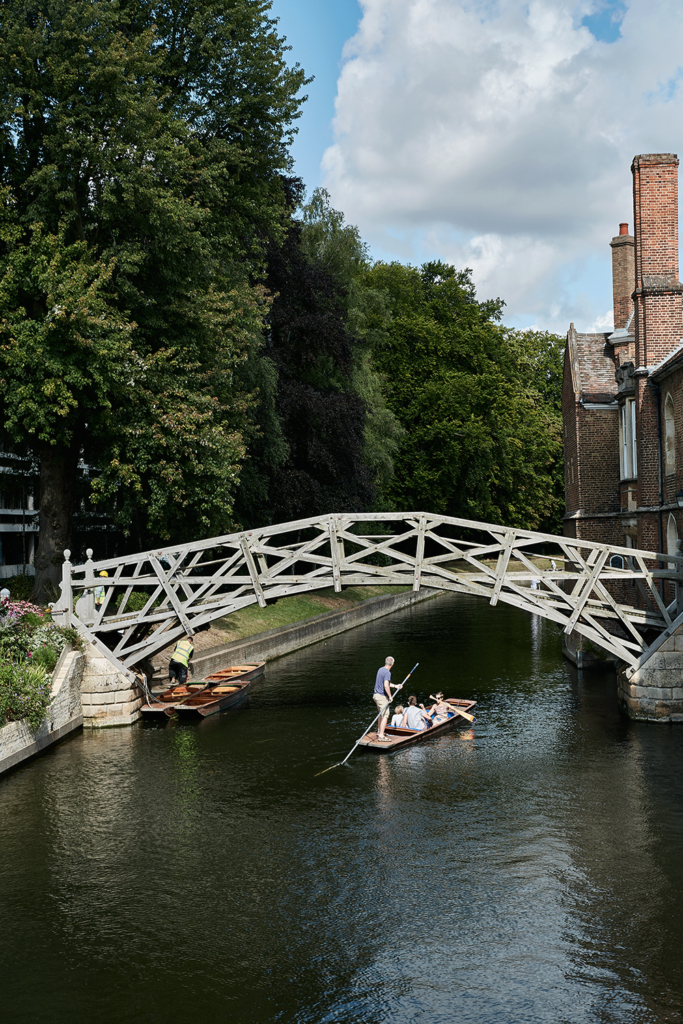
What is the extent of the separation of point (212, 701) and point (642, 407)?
43.8 ft

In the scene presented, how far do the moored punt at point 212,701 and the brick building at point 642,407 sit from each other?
11.3 metres

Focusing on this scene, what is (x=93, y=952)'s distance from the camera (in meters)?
9.88

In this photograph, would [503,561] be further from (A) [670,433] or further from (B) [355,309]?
(B) [355,309]

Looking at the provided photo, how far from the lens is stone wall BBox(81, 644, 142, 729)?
20.2 metres

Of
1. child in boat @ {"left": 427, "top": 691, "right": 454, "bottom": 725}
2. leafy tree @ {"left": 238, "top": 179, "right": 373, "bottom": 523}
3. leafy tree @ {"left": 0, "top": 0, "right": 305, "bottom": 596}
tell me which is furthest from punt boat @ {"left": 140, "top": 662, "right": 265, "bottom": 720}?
leafy tree @ {"left": 238, "top": 179, "right": 373, "bottom": 523}

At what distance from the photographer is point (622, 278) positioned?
31078 mm

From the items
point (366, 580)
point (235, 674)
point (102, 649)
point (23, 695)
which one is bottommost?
point (235, 674)

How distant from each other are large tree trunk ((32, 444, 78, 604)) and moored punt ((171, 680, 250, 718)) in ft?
18.9

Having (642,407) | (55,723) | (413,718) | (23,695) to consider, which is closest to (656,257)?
(642,407)

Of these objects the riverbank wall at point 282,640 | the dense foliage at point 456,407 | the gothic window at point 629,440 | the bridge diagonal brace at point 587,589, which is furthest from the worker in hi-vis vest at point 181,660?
the dense foliage at point 456,407

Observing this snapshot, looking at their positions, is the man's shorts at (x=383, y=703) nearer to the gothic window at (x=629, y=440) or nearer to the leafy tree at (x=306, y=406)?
the gothic window at (x=629, y=440)

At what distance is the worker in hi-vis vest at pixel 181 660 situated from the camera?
907 inches

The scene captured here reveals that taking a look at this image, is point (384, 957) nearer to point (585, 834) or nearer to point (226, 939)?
point (226, 939)

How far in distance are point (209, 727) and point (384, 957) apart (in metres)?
11.2
